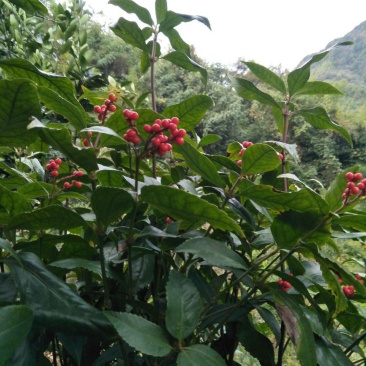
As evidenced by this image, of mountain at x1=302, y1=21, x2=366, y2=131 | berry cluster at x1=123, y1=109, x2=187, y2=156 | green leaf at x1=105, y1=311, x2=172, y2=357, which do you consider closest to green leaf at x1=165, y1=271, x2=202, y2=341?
green leaf at x1=105, y1=311, x2=172, y2=357

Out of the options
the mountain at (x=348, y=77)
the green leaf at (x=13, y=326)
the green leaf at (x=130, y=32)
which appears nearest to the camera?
the green leaf at (x=13, y=326)

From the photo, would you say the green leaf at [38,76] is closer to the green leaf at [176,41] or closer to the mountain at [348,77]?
the green leaf at [176,41]

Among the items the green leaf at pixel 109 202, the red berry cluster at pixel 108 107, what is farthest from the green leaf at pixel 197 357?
the red berry cluster at pixel 108 107

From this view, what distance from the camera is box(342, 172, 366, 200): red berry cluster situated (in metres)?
0.36

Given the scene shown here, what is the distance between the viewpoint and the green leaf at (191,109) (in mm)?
415

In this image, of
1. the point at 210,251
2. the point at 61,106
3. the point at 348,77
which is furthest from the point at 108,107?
the point at 348,77

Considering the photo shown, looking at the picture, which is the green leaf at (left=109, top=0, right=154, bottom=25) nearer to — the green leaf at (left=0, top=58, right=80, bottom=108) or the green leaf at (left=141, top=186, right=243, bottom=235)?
the green leaf at (left=0, top=58, right=80, bottom=108)

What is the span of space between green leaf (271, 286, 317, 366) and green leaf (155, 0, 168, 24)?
36 centimetres

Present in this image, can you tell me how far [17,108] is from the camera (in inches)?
11.7

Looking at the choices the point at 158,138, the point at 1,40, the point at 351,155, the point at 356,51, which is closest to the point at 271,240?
the point at 158,138

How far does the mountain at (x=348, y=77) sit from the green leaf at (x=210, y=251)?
340 inches

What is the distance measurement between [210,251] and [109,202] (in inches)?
3.8

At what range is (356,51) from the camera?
66.0 feet

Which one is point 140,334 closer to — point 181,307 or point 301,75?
point 181,307
